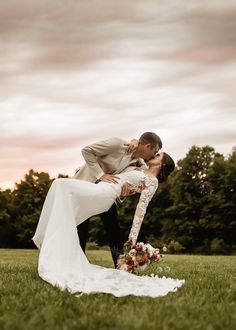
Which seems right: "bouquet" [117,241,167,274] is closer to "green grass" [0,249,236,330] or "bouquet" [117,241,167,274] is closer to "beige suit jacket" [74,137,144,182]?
"green grass" [0,249,236,330]

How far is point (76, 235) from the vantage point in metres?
8.10

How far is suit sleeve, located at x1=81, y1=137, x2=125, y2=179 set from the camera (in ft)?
29.5

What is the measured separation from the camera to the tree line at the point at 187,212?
164ft

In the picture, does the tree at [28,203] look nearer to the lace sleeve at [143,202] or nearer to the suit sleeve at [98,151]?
the suit sleeve at [98,151]

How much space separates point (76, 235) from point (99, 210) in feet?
2.97

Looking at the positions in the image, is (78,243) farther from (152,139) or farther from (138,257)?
(152,139)

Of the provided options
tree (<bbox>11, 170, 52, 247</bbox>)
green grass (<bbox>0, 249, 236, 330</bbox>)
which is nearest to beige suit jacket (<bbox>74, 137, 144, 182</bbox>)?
green grass (<bbox>0, 249, 236, 330</bbox>)

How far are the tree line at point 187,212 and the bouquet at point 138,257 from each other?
119 ft

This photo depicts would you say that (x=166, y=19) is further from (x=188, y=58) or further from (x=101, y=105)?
(x=101, y=105)

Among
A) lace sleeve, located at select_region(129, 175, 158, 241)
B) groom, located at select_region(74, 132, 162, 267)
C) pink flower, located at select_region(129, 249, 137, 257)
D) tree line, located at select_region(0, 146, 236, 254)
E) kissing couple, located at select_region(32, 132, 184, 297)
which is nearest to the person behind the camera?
kissing couple, located at select_region(32, 132, 184, 297)

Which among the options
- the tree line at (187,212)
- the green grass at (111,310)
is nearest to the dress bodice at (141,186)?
the green grass at (111,310)

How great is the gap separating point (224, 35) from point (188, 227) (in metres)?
32.4

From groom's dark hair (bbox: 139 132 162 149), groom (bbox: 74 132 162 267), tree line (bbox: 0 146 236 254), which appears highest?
groom's dark hair (bbox: 139 132 162 149)

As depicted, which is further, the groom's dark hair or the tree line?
the tree line
